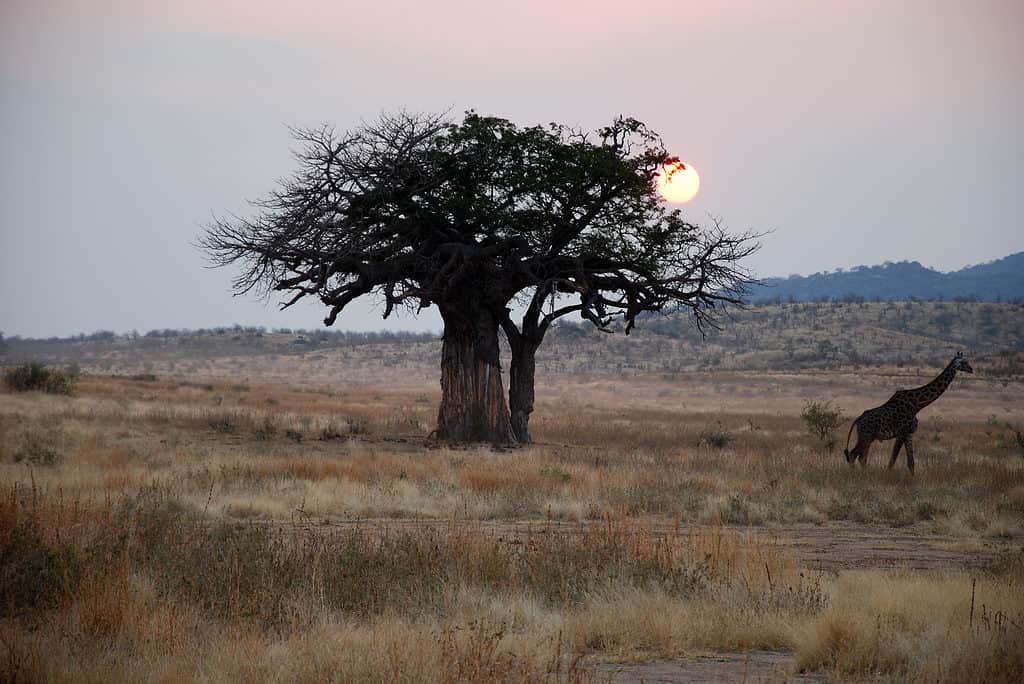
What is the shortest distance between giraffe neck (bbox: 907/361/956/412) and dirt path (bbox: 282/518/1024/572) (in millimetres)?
7412

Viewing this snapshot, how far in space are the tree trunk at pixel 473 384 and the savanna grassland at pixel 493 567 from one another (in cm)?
500

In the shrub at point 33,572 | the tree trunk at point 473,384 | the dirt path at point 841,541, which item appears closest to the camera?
the shrub at point 33,572

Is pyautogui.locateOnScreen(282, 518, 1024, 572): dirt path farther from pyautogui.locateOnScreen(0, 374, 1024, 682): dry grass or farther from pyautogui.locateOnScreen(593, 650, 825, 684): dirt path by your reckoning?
pyautogui.locateOnScreen(593, 650, 825, 684): dirt path

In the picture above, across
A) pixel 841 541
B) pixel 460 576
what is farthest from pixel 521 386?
pixel 460 576

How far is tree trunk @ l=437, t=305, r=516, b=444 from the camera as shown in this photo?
28.8 m

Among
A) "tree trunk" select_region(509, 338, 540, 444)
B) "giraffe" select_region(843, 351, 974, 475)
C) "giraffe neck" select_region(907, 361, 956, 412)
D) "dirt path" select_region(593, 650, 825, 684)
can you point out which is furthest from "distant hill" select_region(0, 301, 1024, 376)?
"dirt path" select_region(593, 650, 825, 684)

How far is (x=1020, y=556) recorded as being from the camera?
472 inches

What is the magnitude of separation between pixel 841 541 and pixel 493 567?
6383 millimetres

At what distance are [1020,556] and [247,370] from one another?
104 m

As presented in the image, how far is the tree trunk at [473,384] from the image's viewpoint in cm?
2875

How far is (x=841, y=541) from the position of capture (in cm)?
1441

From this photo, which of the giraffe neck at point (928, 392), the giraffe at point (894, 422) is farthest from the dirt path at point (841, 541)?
the giraffe neck at point (928, 392)

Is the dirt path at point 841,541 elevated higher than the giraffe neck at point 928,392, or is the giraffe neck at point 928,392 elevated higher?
the giraffe neck at point 928,392

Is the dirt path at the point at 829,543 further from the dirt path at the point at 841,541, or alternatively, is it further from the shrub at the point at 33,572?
the shrub at the point at 33,572
